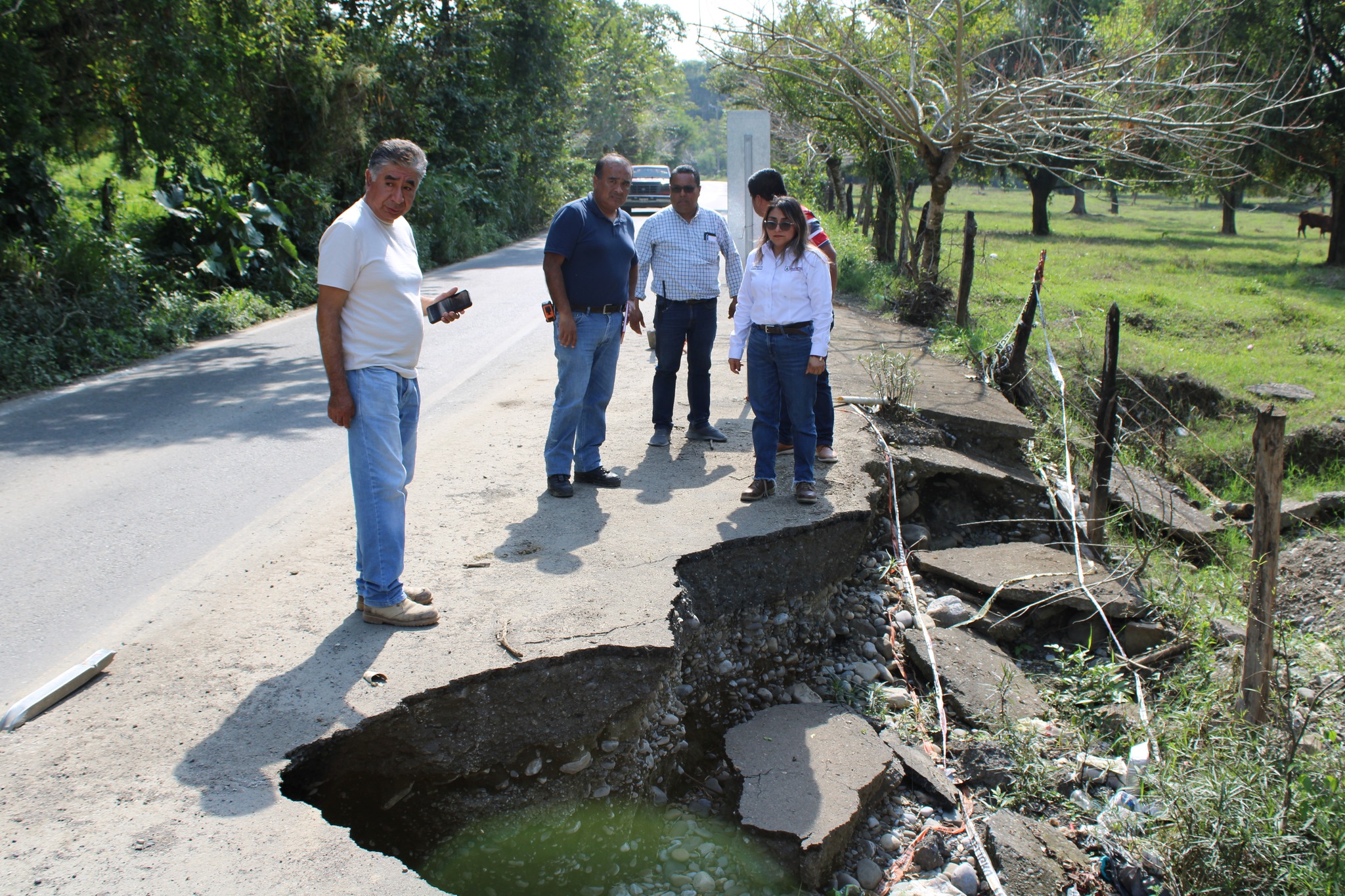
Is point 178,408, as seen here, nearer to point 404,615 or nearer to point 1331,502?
point 404,615

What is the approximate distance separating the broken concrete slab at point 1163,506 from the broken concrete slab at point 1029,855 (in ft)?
9.64

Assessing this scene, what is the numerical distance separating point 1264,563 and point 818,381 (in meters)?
2.62

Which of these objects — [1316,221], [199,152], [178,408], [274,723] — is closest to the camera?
[274,723]

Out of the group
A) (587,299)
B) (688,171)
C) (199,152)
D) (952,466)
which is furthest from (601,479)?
(199,152)

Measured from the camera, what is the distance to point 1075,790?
4016 millimetres

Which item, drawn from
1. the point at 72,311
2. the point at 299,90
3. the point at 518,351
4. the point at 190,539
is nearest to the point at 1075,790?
the point at 190,539

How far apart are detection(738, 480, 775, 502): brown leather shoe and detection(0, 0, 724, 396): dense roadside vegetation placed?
21.5 ft

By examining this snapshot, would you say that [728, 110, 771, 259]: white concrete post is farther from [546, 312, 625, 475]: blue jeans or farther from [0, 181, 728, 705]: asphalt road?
[546, 312, 625, 475]: blue jeans

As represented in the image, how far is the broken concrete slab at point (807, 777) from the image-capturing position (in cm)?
335

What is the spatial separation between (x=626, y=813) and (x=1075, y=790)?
194 cm

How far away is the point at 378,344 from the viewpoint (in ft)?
11.5

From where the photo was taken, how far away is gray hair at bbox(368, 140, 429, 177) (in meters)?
3.45

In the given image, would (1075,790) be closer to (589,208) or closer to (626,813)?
(626,813)

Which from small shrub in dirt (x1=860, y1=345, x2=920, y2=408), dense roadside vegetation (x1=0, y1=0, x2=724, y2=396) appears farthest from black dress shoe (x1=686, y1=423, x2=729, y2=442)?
dense roadside vegetation (x1=0, y1=0, x2=724, y2=396)
